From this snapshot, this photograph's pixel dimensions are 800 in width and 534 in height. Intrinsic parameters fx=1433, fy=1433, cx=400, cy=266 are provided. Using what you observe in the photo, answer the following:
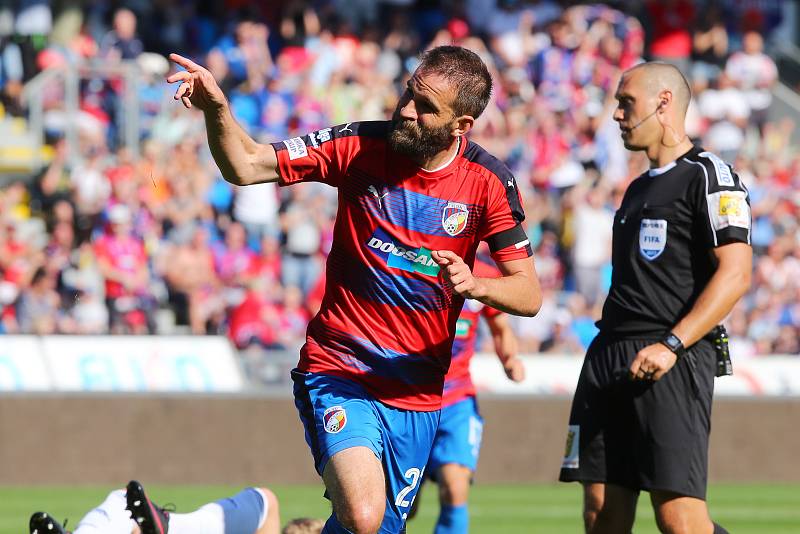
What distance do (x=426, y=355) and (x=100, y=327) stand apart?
887 centimetres

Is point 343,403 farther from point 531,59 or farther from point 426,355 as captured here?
point 531,59

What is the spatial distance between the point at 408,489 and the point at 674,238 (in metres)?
1.69

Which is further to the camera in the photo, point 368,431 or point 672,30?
point 672,30

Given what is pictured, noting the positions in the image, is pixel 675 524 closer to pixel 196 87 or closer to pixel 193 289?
pixel 196 87

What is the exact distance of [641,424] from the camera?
6508mm

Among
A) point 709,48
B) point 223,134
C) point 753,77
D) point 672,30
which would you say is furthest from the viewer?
point 672,30

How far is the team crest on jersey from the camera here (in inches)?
244

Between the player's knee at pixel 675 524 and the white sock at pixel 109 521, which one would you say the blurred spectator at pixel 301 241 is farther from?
the player's knee at pixel 675 524

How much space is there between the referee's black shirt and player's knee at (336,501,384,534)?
1.62 meters

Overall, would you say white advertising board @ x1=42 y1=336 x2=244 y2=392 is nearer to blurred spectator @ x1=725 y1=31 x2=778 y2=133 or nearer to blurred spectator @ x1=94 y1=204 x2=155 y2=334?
blurred spectator @ x1=94 y1=204 x2=155 y2=334

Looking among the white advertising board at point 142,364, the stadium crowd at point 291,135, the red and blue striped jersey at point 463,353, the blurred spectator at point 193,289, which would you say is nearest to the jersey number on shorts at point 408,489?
the red and blue striped jersey at point 463,353

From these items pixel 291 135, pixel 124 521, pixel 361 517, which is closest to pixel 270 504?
pixel 124 521

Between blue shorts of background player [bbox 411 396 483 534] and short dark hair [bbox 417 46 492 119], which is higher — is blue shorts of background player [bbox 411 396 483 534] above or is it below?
below

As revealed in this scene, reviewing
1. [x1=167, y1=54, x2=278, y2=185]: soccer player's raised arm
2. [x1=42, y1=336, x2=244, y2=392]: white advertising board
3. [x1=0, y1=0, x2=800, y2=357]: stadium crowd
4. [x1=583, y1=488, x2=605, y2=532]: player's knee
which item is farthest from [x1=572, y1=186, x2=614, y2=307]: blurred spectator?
[x1=167, y1=54, x2=278, y2=185]: soccer player's raised arm
